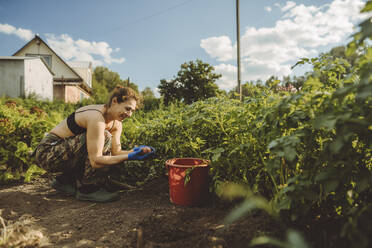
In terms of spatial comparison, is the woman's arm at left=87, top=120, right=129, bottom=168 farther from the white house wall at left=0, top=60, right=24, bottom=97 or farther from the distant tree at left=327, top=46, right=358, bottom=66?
the white house wall at left=0, top=60, right=24, bottom=97

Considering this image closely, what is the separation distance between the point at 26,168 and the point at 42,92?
16436mm

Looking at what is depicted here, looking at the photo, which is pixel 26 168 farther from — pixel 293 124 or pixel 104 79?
pixel 104 79

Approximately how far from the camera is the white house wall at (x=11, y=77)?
14.6 meters

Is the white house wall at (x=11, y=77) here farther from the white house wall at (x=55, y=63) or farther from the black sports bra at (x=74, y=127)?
the black sports bra at (x=74, y=127)

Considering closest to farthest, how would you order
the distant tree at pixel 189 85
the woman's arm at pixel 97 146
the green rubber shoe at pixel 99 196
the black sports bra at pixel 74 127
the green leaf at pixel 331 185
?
the green leaf at pixel 331 185 < the woman's arm at pixel 97 146 < the green rubber shoe at pixel 99 196 < the black sports bra at pixel 74 127 < the distant tree at pixel 189 85

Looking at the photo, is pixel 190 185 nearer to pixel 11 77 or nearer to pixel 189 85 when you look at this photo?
pixel 189 85

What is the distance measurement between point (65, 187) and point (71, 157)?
0.38 metres

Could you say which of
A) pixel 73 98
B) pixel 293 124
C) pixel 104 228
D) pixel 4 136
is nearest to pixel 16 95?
pixel 73 98

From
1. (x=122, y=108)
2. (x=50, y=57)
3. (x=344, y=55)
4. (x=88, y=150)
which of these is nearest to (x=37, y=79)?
(x=50, y=57)

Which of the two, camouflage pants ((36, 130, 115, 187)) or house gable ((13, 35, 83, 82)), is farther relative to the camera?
house gable ((13, 35, 83, 82))

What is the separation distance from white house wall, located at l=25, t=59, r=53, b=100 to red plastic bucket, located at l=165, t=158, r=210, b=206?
15975 millimetres

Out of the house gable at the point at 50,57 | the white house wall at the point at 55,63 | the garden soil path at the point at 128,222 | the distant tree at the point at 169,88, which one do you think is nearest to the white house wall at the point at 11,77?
the house gable at the point at 50,57

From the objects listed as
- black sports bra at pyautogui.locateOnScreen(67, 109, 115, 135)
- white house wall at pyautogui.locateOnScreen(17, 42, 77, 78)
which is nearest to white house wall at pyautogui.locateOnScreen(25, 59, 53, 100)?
white house wall at pyautogui.locateOnScreen(17, 42, 77, 78)

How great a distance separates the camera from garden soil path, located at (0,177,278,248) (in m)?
1.38
